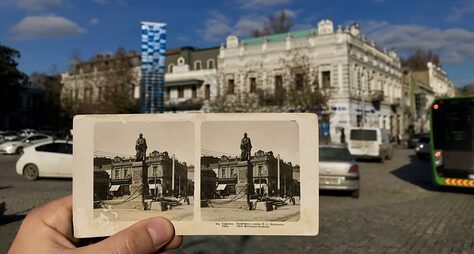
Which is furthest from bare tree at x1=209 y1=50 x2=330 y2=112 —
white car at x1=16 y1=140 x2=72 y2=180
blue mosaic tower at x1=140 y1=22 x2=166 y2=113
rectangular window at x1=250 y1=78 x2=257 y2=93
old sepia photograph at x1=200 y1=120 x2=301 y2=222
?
old sepia photograph at x1=200 y1=120 x2=301 y2=222

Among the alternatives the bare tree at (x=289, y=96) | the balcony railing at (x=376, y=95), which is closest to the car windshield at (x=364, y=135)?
the bare tree at (x=289, y=96)

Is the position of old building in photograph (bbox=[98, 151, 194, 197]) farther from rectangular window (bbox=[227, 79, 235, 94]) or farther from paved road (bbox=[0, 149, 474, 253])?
rectangular window (bbox=[227, 79, 235, 94])

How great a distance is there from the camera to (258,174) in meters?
1.94

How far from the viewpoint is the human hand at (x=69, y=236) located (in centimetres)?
187

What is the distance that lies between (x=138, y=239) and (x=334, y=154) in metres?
10.6

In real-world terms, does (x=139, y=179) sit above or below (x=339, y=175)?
above

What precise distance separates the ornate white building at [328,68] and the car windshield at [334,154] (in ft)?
80.6

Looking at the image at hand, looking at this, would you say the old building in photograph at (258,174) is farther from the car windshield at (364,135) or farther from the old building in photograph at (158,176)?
the car windshield at (364,135)

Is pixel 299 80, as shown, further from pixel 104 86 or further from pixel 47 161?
pixel 47 161

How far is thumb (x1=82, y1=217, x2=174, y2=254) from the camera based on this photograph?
187cm

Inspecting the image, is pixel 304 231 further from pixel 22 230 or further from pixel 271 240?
pixel 271 240

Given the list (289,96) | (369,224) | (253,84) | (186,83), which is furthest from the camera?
(186,83)

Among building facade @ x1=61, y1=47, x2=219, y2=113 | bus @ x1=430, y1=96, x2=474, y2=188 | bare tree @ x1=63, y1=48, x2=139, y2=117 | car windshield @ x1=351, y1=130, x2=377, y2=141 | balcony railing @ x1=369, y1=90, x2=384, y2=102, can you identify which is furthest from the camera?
balcony railing @ x1=369, y1=90, x2=384, y2=102

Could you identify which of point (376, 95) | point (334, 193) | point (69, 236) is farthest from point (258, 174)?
point (376, 95)
